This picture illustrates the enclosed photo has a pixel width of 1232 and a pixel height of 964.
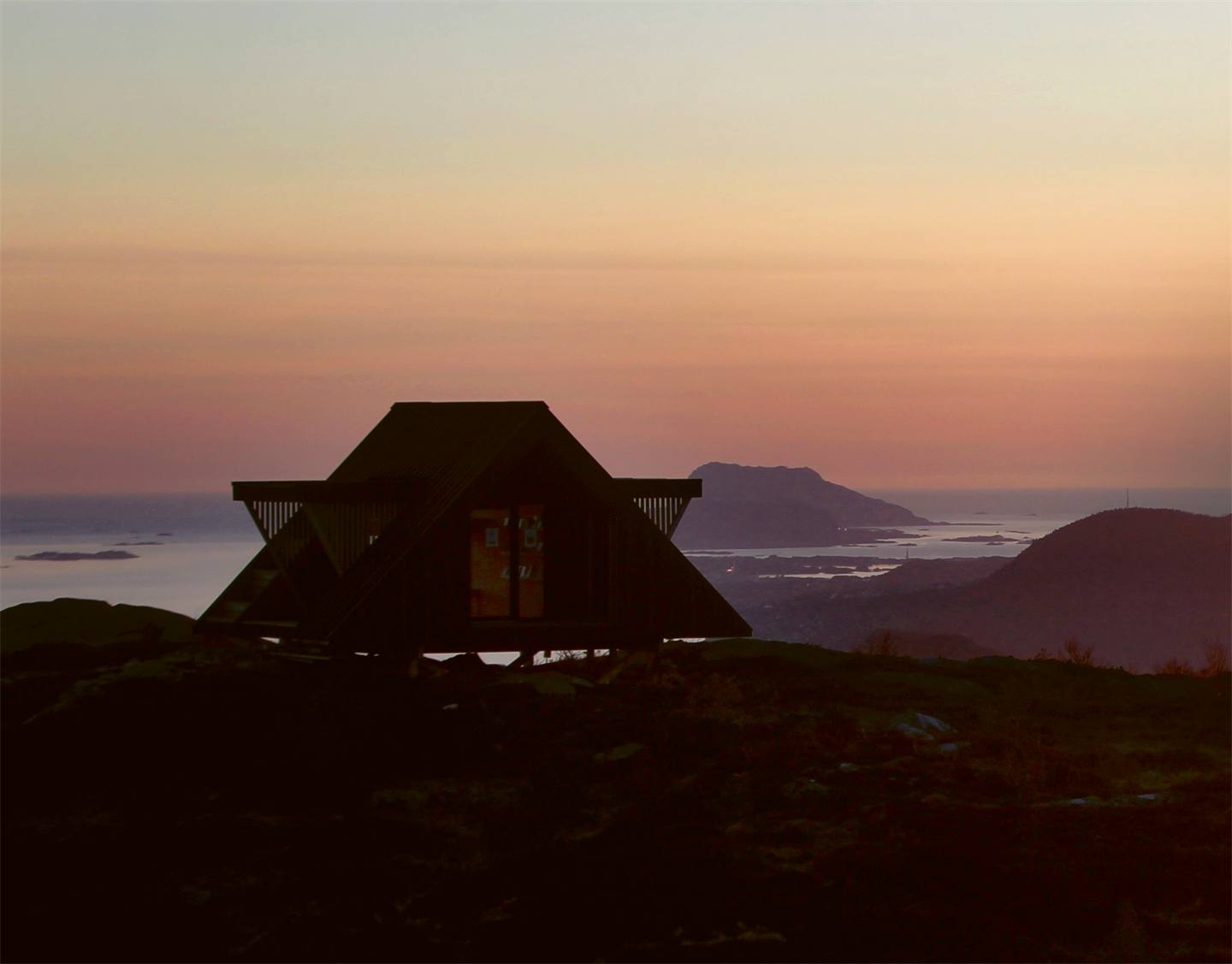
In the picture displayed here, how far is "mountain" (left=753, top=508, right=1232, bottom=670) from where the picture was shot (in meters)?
156

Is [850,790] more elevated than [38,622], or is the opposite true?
[38,622]

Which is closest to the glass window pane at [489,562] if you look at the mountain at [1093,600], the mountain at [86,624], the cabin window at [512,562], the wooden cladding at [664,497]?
the cabin window at [512,562]

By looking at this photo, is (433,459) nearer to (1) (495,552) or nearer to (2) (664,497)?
(1) (495,552)

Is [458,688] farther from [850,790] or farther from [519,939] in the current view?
[519,939]

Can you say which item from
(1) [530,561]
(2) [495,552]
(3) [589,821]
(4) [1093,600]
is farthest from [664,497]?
(4) [1093,600]

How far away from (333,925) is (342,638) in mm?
9110

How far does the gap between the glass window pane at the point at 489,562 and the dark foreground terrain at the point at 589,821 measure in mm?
2694

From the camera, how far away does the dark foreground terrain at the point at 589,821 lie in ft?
28.3

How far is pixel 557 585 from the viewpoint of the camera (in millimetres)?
19609

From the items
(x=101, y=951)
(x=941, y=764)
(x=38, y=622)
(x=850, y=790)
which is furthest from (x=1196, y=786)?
(x=38, y=622)

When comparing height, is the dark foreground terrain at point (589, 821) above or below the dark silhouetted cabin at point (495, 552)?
below

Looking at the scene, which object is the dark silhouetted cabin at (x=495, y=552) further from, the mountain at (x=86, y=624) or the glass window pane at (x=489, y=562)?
the mountain at (x=86, y=624)

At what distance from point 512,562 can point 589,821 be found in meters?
8.26

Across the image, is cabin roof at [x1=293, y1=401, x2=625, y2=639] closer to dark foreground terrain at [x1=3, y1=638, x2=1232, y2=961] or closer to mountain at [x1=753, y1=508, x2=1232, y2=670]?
dark foreground terrain at [x1=3, y1=638, x2=1232, y2=961]
